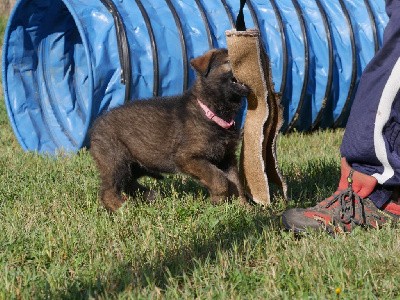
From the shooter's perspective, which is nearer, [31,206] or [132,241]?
[132,241]

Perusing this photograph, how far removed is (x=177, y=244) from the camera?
13.5 feet

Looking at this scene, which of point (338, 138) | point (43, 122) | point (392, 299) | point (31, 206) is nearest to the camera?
point (392, 299)

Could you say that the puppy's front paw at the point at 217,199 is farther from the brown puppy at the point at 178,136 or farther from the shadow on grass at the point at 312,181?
the shadow on grass at the point at 312,181

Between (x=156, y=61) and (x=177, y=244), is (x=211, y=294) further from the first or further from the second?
(x=156, y=61)

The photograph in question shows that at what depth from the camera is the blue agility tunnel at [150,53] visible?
7.49 metres

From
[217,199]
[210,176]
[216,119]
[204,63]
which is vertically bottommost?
Result: [217,199]

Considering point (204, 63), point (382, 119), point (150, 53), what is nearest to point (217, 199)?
point (204, 63)

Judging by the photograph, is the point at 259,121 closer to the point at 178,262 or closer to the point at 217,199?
the point at 217,199

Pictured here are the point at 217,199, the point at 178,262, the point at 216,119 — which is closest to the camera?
the point at 178,262

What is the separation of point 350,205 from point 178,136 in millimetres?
1501

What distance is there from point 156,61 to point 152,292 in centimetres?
446

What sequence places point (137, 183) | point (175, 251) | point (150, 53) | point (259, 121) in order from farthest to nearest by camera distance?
1. point (150, 53)
2. point (137, 183)
3. point (259, 121)
4. point (175, 251)

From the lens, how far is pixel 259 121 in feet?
16.4

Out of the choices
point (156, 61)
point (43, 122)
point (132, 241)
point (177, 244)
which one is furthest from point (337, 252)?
point (43, 122)
